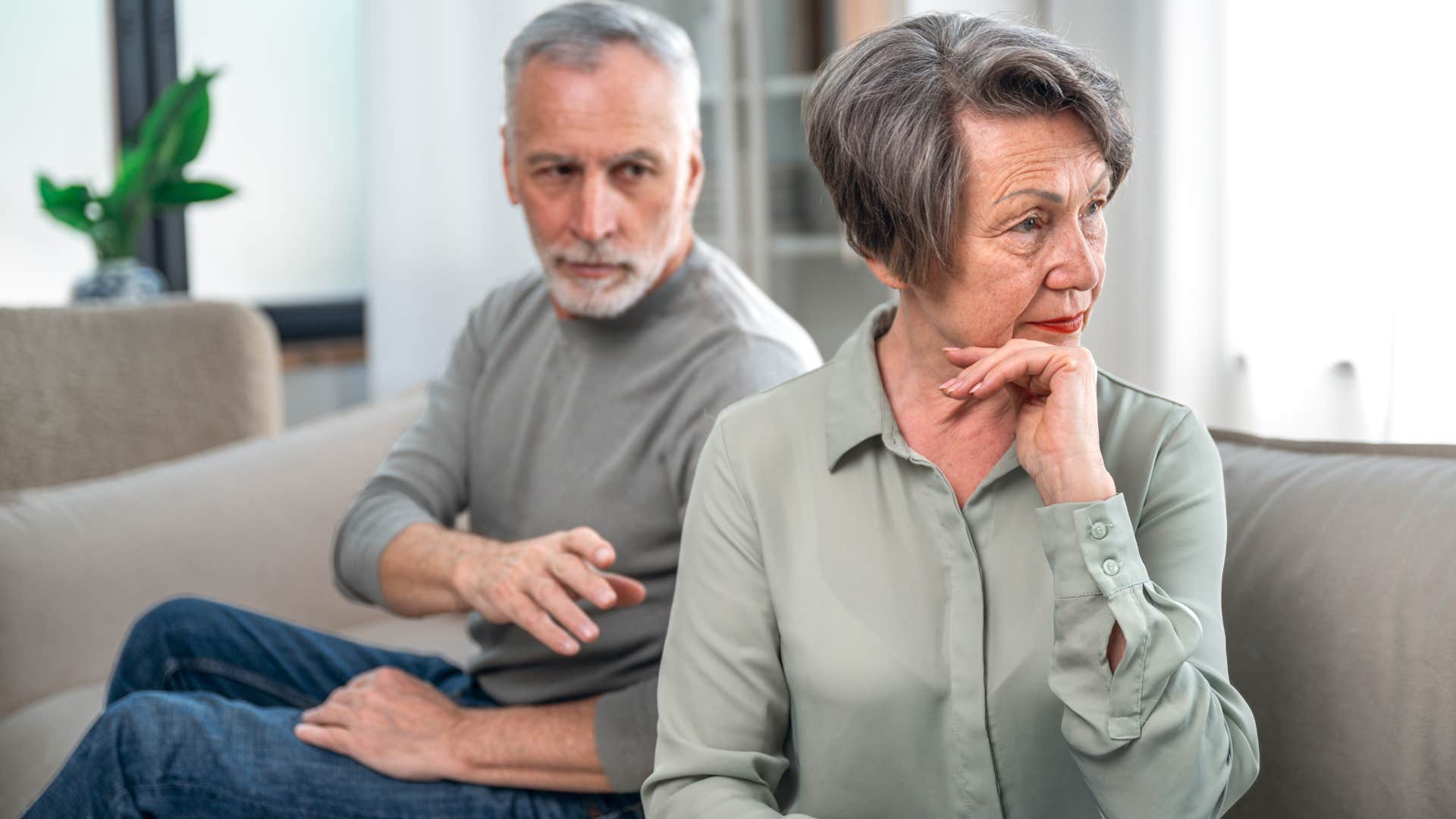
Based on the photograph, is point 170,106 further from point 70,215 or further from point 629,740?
point 629,740

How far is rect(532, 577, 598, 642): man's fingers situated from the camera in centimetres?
116

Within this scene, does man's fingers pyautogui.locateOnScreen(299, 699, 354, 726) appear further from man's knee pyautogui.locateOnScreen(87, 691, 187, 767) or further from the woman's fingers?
the woman's fingers

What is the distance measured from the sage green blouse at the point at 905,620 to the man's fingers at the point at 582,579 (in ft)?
0.23

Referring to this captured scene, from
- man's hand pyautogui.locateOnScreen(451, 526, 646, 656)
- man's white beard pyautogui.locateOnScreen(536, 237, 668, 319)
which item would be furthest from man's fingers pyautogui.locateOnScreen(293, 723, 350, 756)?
man's white beard pyautogui.locateOnScreen(536, 237, 668, 319)

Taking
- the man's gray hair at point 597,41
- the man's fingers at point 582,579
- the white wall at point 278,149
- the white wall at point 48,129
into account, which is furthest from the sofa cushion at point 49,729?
the white wall at point 278,149

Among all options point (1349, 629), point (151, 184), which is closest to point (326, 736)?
point (1349, 629)

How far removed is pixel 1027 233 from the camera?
102cm

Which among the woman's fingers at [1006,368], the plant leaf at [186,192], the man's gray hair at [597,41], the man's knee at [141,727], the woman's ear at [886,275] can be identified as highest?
the man's gray hair at [597,41]

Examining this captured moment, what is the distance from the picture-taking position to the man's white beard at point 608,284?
1436 mm

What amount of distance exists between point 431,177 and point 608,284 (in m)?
1.64

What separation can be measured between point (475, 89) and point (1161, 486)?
2.22 metres

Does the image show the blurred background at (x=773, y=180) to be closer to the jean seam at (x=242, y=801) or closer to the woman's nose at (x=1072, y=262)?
the woman's nose at (x=1072, y=262)

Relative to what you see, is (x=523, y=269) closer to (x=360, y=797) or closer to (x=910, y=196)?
(x=360, y=797)

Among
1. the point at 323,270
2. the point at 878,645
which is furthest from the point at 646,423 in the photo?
the point at 323,270
